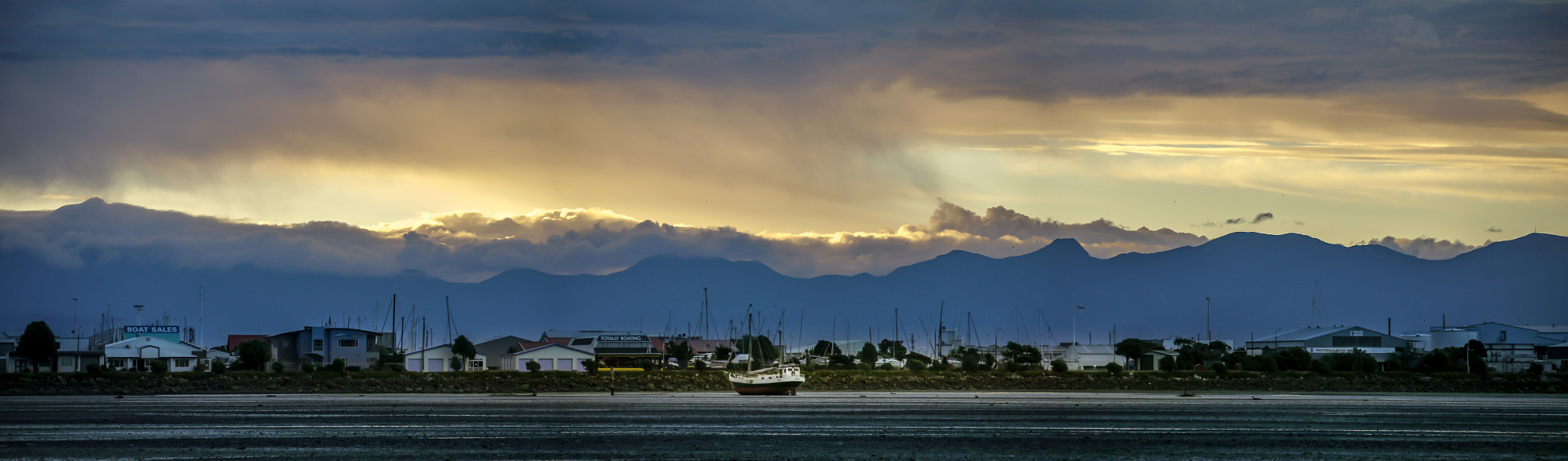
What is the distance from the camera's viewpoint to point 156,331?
450 feet

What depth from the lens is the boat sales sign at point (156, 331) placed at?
127 metres

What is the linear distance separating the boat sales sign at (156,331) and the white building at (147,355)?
1572cm

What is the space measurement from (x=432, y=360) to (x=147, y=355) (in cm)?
2490

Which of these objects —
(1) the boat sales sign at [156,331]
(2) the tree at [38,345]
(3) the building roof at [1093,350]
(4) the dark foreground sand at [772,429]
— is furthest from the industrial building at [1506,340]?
(1) the boat sales sign at [156,331]

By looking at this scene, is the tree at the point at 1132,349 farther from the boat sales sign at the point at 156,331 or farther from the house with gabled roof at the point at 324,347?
the boat sales sign at the point at 156,331

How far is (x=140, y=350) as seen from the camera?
353 feet

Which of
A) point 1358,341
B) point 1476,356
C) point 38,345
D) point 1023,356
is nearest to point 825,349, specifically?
point 1023,356

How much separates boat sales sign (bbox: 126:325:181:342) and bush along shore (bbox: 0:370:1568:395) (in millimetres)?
40593

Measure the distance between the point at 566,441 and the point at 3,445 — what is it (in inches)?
687

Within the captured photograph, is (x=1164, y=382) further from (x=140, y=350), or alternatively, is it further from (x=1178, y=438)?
(x=140, y=350)

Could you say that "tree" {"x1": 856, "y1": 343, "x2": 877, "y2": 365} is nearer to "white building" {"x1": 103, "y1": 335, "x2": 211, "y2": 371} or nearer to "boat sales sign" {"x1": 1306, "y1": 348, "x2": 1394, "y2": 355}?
"boat sales sign" {"x1": 1306, "y1": 348, "x2": 1394, "y2": 355}

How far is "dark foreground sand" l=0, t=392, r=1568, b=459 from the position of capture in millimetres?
36531

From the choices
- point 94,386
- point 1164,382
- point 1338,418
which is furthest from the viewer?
point 1164,382

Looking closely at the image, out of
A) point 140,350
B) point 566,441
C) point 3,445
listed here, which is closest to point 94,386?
point 140,350
